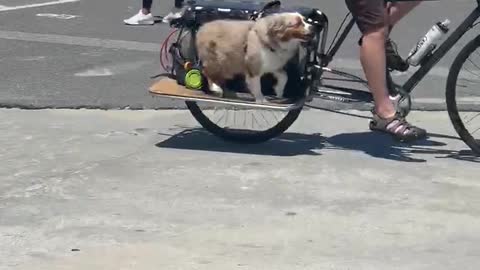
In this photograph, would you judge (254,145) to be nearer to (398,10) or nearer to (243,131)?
(243,131)

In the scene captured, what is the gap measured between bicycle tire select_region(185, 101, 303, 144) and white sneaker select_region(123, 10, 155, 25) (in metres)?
4.27

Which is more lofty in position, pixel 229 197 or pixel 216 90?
pixel 216 90

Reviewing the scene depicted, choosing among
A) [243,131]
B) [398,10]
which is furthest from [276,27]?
[243,131]

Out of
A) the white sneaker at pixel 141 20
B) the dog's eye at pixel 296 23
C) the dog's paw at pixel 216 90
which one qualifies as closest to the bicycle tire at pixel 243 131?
the dog's paw at pixel 216 90

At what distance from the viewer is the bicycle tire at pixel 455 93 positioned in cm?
672

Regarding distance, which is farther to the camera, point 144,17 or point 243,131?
point 144,17

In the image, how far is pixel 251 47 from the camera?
671 centimetres

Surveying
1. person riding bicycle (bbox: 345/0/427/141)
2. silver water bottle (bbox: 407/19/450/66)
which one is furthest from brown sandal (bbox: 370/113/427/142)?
silver water bottle (bbox: 407/19/450/66)

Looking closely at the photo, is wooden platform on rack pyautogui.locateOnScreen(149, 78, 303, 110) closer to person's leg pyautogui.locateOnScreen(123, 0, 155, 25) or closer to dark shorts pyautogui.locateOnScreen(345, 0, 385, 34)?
dark shorts pyautogui.locateOnScreen(345, 0, 385, 34)

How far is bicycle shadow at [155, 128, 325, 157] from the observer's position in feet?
23.2

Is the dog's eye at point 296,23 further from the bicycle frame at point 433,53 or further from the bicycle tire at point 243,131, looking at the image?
the bicycle tire at point 243,131

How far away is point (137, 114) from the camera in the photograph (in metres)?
8.08

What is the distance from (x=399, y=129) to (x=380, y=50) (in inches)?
19.6

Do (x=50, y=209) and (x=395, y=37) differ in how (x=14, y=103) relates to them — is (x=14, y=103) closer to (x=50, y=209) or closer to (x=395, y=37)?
(x=50, y=209)
